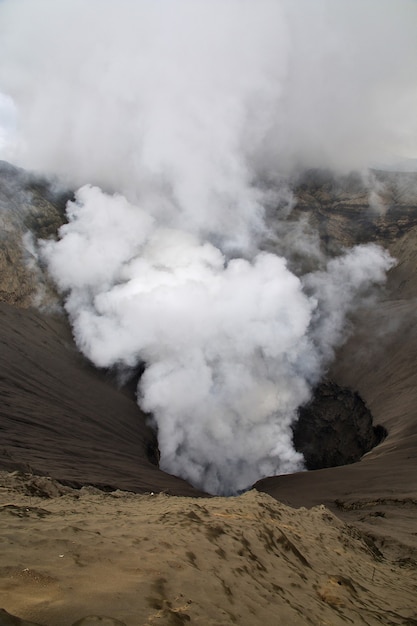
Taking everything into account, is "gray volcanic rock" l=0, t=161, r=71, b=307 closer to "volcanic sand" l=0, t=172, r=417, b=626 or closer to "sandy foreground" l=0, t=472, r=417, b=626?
"volcanic sand" l=0, t=172, r=417, b=626

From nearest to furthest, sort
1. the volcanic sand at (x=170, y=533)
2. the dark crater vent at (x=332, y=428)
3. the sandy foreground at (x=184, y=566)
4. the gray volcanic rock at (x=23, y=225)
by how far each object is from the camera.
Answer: the sandy foreground at (x=184, y=566)
the volcanic sand at (x=170, y=533)
the gray volcanic rock at (x=23, y=225)
the dark crater vent at (x=332, y=428)

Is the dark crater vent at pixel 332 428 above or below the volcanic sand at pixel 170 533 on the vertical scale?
above

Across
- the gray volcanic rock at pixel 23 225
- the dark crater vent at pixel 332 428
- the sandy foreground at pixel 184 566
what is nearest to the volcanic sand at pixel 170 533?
the sandy foreground at pixel 184 566

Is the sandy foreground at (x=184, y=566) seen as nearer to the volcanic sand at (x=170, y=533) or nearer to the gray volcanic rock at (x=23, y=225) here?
the volcanic sand at (x=170, y=533)

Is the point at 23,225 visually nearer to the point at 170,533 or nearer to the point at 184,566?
the point at 170,533

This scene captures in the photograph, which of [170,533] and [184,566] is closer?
[184,566]

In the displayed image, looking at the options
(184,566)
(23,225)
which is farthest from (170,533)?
(23,225)
